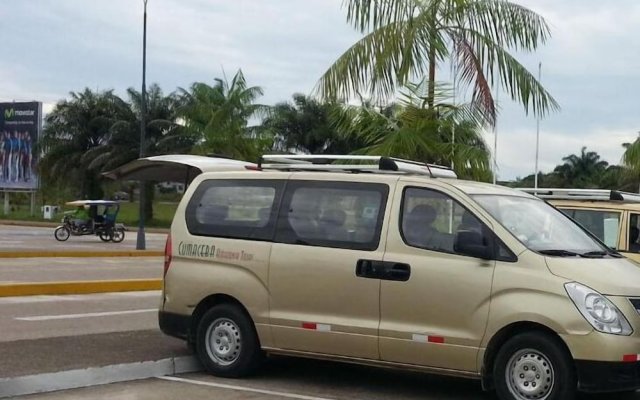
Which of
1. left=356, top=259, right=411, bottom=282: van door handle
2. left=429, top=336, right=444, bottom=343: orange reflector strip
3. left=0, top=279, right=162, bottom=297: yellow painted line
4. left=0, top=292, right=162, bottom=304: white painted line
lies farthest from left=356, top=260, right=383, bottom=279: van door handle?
left=0, top=279, right=162, bottom=297: yellow painted line

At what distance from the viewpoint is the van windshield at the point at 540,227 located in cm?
715

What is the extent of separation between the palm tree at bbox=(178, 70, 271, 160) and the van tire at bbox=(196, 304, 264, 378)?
27.2 meters

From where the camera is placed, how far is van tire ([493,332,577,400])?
21.8ft

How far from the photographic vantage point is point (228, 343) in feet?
27.0

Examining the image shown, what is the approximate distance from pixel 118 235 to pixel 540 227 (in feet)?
92.8

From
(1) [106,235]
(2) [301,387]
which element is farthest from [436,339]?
(1) [106,235]

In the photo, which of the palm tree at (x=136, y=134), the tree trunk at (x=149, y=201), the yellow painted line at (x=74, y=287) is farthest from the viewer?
the tree trunk at (x=149, y=201)

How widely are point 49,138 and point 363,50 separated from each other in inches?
1522

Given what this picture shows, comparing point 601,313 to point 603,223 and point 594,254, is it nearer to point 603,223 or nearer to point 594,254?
point 594,254

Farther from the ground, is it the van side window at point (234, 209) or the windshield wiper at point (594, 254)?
the van side window at point (234, 209)

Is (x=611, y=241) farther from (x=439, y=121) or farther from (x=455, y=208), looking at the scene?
(x=455, y=208)

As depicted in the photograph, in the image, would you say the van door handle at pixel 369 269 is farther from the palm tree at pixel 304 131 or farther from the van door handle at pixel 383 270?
the palm tree at pixel 304 131

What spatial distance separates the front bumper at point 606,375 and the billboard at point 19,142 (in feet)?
160

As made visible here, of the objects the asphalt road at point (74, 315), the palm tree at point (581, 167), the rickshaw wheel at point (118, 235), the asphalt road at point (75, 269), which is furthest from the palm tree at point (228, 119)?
the palm tree at point (581, 167)
